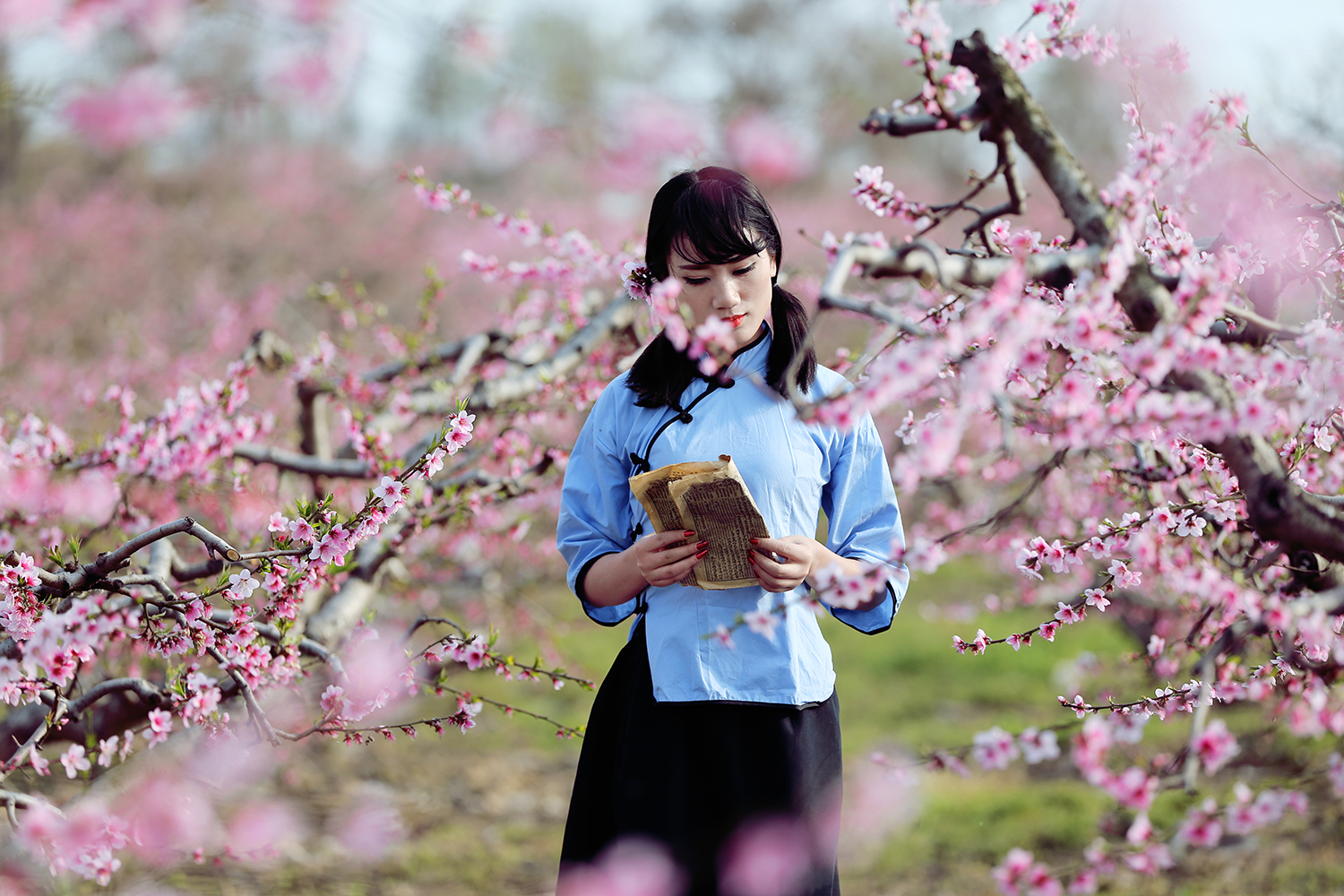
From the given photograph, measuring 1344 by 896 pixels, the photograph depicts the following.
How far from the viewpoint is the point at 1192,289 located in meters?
1.29

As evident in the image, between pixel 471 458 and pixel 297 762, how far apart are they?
278cm

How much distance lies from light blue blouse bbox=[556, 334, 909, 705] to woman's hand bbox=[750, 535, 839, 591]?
2.1 inches

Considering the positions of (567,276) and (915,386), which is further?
(567,276)

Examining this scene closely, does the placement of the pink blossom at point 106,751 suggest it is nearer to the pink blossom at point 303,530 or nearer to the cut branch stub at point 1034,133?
the pink blossom at point 303,530

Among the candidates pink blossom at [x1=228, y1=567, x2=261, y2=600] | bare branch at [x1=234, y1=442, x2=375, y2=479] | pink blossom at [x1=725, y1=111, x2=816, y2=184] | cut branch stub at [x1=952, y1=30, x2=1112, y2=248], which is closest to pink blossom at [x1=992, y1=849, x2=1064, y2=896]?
cut branch stub at [x1=952, y1=30, x2=1112, y2=248]

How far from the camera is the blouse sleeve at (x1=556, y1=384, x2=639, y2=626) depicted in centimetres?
184

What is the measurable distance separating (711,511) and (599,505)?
351mm

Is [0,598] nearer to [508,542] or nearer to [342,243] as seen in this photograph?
[508,542]

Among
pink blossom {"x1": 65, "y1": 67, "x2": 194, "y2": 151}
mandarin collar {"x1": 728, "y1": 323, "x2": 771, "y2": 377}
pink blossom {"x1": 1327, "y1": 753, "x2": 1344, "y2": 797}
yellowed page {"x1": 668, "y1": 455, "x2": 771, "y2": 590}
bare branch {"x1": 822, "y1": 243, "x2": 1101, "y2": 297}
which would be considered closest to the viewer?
bare branch {"x1": 822, "y1": 243, "x2": 1101, "y2": 297}

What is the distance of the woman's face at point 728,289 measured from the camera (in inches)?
67.3

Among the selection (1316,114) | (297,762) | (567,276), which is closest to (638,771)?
(567,276)

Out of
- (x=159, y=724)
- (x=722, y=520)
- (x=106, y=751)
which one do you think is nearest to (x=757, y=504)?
(x=722, y=520)

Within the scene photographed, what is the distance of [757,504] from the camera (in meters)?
1.69

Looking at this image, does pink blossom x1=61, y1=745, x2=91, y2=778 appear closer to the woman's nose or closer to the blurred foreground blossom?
the blurred foreground blossom
